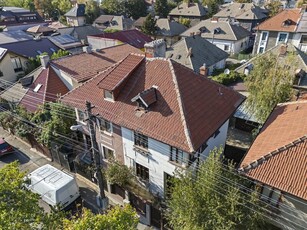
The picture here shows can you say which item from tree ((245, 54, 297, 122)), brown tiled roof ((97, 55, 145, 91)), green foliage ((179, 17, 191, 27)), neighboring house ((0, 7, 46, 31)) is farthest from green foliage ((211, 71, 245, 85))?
neighboring house ((0, 7, 46, 31))

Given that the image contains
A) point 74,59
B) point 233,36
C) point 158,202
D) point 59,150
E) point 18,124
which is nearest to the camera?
point 158,202

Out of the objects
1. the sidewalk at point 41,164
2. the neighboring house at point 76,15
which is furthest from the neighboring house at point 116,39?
the neighboring house at point 76,15

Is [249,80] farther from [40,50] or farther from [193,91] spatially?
[40,50]

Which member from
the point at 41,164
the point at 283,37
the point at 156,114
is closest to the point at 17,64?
the point at 41,164

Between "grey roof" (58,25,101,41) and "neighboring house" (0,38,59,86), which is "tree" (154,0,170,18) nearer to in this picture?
"grey roof" (58,25,101,41)

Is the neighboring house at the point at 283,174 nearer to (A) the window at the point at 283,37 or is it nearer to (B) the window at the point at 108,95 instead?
(B) the window at the point at 108,95

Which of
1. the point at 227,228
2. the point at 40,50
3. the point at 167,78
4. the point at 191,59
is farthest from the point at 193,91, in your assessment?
the point at 40,50
